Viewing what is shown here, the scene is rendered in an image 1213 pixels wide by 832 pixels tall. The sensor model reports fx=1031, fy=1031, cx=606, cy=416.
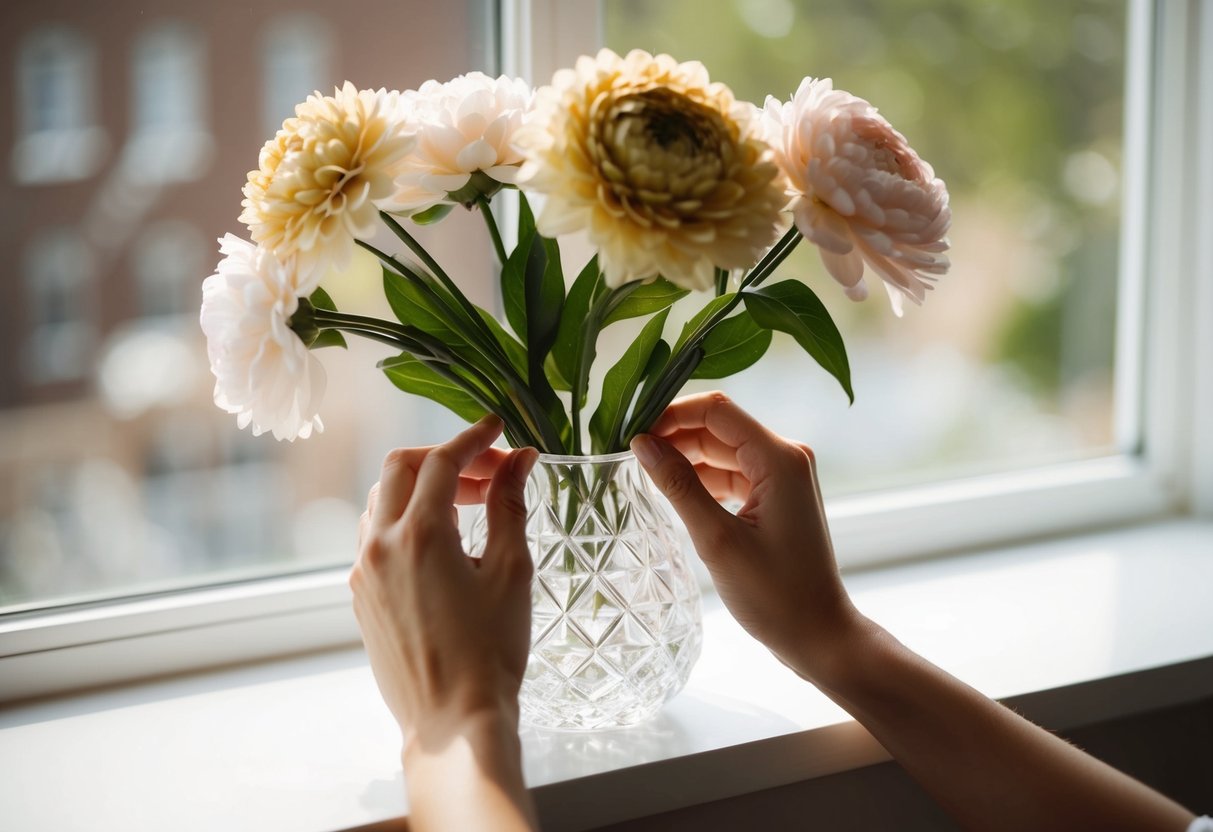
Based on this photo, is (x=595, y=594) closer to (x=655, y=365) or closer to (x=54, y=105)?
(x=655, y=365)

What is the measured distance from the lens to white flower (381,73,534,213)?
0.63 meters

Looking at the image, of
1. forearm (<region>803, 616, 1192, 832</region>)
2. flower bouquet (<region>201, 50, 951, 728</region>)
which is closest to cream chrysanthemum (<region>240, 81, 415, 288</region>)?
flower bouquet (<region>201, 50, 951, 728</region>)

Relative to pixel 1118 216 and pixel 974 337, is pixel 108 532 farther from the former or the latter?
pixel 1118 216


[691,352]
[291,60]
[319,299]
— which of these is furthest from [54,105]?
[691,352]

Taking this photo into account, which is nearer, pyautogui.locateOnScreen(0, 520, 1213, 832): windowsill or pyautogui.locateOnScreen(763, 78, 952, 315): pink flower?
pyautogui.locateOnScreen(763, 78, 952, 315): pink flower

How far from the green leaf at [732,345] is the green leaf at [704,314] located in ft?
0.03

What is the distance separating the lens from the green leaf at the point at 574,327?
2.35ft

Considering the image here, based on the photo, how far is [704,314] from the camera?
2.30 ft

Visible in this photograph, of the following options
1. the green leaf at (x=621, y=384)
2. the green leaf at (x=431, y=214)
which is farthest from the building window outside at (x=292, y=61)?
the green leaf at (x=621, y=384)

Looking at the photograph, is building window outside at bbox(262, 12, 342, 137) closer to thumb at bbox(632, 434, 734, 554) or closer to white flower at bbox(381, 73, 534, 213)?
white flower at bbox(381, 73, 534, 213)

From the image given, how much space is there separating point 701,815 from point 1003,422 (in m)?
0.79

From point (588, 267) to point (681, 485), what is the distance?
0.17m

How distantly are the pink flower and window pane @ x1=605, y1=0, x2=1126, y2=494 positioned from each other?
552 millimetres

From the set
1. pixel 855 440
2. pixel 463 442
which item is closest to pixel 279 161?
pixel 463 442
